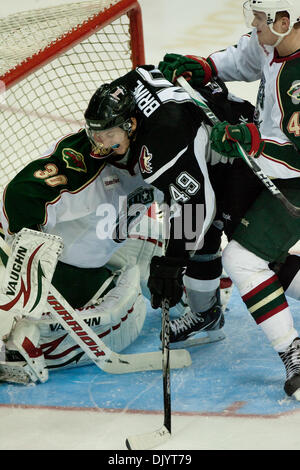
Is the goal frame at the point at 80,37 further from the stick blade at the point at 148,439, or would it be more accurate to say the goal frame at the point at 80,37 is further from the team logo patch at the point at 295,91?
the stick blade at the point at 148,439

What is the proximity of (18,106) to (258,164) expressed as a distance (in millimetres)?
1149

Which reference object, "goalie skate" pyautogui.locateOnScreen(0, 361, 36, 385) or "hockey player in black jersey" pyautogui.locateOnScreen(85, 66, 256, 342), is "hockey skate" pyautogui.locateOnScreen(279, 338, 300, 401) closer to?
"hockey player in black jersey" pyautogui.locateOnScreen(85, 66, 256, 342)

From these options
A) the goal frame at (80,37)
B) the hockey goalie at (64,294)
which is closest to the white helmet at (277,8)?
the goal frame at (80,37)

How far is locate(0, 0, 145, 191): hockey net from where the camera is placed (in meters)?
2.55

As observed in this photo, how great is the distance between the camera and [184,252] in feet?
7.69

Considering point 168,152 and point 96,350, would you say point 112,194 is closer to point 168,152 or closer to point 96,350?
point 168,152

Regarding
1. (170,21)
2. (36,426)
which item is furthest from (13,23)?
(170,21)

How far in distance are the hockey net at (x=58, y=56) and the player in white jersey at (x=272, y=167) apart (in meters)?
0.60

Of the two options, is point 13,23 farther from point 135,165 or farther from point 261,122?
point 261,122

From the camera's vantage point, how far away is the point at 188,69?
2.53 meters

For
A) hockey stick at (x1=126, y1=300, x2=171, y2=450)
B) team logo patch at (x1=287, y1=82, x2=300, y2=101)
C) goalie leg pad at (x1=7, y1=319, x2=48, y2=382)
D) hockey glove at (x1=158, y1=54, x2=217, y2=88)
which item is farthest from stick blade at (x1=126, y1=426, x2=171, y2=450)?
hockey glove at (x1=158, y1=54, x2=217, y2=88)

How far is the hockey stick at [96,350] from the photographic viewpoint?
7.67ft

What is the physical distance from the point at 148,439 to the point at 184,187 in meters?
0.72

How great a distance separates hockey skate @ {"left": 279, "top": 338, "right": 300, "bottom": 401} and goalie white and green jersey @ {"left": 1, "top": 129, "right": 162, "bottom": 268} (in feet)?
2.36
